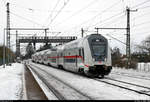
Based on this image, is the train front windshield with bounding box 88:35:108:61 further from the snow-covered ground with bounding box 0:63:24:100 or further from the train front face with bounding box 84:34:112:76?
the snow-covered ground with bounding box 0:63:24:100

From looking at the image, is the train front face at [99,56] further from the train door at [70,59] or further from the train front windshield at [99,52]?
the train door at [70,59]

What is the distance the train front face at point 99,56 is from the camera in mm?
17141

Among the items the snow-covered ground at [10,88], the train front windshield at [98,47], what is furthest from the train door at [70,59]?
the snow-covered ground at [10,88]

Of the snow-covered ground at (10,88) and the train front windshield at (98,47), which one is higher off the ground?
the train front windshield at (98,47)

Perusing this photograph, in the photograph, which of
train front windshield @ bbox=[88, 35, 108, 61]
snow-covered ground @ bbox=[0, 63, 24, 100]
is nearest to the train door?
train front windshield @ bbox=[88, 35, 108, 61]

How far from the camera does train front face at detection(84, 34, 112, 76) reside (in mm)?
17141

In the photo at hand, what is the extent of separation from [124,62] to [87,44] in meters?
13.5

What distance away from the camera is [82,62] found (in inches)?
703

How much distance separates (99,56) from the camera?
56.7 ft

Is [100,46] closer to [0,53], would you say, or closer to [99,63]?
[99,63]

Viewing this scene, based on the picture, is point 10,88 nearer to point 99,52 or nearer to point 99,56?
point 99,56

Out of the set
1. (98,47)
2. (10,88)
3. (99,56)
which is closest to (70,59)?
(98,47)

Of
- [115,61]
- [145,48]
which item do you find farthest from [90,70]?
[145,48]

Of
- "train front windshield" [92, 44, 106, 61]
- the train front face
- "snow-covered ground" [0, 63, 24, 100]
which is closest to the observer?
"snow-covered ground" [0, 63, 24, 100]
